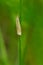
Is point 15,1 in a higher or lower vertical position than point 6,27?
higher

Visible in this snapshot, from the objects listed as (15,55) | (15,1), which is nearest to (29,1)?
(15,1)

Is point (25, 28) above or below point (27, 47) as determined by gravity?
above

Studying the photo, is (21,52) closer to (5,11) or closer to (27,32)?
(27,32)

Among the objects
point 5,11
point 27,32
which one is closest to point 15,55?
point 27,32

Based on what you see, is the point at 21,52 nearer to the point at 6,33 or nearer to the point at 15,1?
the point at 6,33

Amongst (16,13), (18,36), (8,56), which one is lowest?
(8,56)
